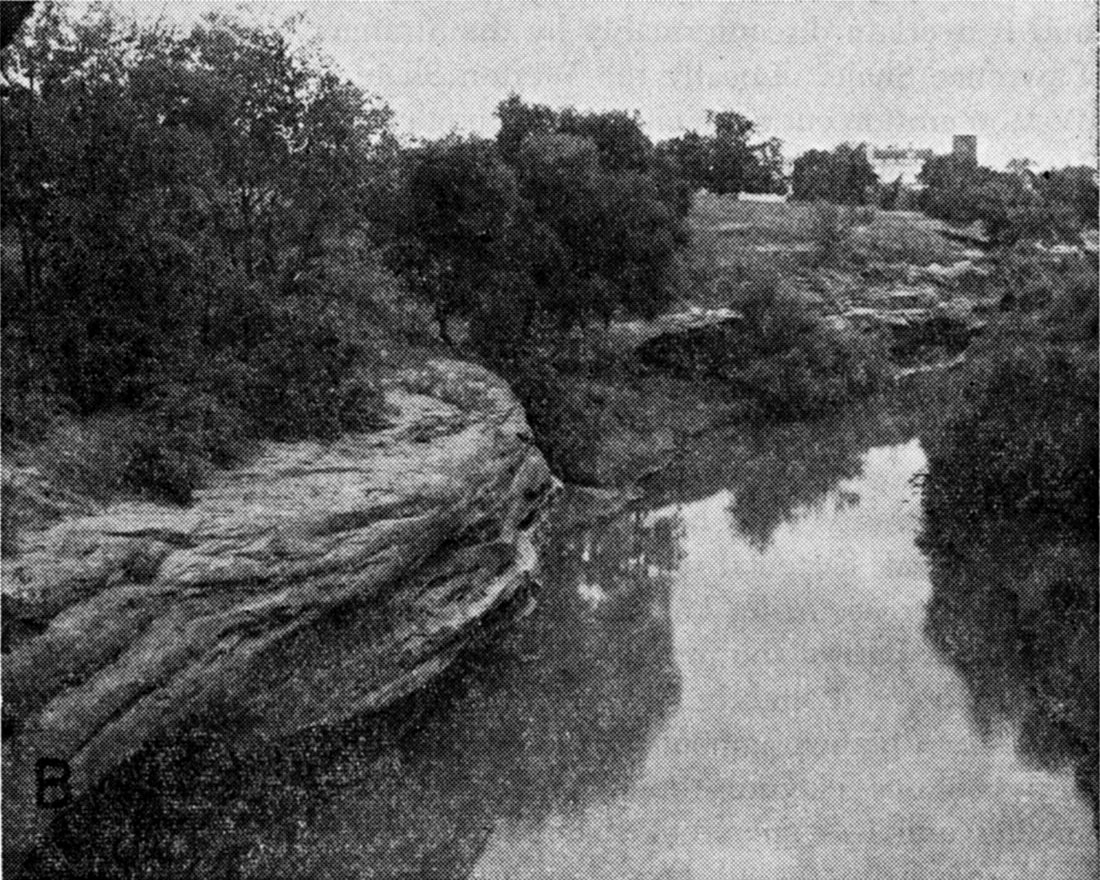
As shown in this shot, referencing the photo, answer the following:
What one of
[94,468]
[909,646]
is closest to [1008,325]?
[909,646]

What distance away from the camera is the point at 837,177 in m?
99.1

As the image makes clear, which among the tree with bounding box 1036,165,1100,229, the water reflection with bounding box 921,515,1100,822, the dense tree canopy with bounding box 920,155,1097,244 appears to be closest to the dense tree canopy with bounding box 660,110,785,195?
the dense tree canopy with bounding box 920,155,1097,244

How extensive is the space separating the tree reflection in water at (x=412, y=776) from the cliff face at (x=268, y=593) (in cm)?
48

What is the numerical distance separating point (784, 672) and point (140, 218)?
1333cm

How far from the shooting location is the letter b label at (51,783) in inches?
509

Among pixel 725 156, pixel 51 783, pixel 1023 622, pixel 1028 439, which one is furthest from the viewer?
pixel 725 156

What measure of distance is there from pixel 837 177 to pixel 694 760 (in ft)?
292

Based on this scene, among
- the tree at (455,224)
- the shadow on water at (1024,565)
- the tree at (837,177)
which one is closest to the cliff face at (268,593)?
the shadow on water at (1024,565)

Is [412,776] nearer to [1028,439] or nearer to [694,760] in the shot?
[694,760]

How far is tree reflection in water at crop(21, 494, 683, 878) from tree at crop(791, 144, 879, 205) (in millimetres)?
79944

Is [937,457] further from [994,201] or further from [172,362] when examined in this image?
[994,201]

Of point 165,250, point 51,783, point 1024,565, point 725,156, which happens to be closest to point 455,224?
point 165,250

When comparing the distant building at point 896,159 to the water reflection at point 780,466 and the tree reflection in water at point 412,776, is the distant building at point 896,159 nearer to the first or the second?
the water reflection at point 780,466

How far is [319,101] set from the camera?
23391mm
